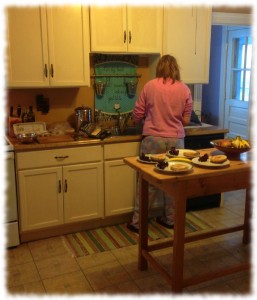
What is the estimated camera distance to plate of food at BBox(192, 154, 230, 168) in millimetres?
2215

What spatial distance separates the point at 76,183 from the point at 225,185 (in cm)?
134

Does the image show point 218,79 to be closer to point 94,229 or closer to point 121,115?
point 121,115

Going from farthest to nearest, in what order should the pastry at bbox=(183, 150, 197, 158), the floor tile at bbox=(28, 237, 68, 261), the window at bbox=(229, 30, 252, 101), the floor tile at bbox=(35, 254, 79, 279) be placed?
the window at bbox=(229, 30, 252, 101) → the floor tile at bbox=(28, 237, 68, 261) → the floor tile at bbox=(35, 254, 79, 279) → the pastry at bbox=(183, 150, 197, 158)

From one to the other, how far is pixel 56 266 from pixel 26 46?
1.73m

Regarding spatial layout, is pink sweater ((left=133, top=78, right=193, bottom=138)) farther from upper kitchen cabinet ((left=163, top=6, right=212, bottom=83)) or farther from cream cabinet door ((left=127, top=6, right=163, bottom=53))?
upper kitchen cabinet ((left=163, top=6, right=212, bottom=83))

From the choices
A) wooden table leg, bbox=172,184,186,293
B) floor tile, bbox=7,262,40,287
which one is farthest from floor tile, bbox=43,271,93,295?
wooden table leg, bbox=172,184,186,293

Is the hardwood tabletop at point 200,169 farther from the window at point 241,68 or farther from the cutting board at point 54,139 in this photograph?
the window at point 241,68

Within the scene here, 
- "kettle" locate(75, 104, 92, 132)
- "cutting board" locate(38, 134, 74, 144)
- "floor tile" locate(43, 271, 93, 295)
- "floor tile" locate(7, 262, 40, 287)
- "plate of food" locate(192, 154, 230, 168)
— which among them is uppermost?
"kettle" locate(75, 104, 92, 132)

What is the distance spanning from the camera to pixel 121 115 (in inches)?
147

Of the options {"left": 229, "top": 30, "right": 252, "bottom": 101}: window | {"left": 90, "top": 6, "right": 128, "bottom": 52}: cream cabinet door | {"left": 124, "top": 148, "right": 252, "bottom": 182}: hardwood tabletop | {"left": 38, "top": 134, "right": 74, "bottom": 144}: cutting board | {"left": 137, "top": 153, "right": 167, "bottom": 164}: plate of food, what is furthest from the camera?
{"left": 229, "top": 30, "right": 252, "bottom": 101}: window

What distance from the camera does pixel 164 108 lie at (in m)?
3.05

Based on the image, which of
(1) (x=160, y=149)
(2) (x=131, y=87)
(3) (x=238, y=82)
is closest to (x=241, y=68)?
(3) (x=238, y=82)

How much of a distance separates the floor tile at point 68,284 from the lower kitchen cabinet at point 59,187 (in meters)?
0.63

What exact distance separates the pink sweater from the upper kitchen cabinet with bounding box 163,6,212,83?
0.62 metres
